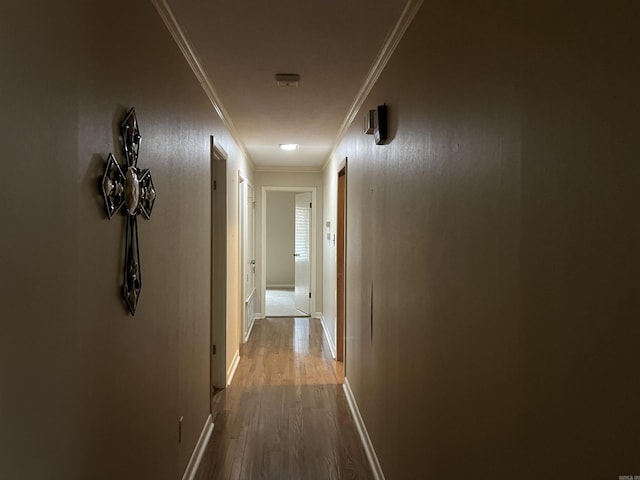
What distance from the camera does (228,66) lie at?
256cm

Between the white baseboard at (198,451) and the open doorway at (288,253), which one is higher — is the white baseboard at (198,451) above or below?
below

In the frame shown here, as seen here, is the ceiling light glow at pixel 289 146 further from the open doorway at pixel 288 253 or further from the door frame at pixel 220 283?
the open doorway at pixel 288 253

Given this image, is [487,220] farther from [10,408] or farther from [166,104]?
[166,104]

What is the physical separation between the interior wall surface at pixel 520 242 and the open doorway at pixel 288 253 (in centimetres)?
512

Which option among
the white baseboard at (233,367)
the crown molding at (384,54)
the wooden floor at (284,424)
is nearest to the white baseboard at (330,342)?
the wooden floor at (284,424)

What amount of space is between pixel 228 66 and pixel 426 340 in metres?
1.87

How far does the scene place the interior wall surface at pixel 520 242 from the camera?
70 centimetres

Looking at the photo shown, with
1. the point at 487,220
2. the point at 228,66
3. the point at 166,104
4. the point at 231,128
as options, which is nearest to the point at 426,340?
the point at 487,220

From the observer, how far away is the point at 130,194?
57.9 inches

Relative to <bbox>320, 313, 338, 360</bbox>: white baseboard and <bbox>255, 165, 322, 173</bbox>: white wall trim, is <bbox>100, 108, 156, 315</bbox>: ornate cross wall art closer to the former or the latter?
<bbox>320, 313, 338, 360</bbox>: white baseboard

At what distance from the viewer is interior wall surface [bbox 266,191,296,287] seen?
10305 mm

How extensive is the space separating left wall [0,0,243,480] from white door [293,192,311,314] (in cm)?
498

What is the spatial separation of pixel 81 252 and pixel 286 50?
162cm

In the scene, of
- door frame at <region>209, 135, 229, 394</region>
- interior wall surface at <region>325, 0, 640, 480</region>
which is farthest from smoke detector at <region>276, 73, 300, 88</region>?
door frame at <region>209, 135, 229, 394</region>
